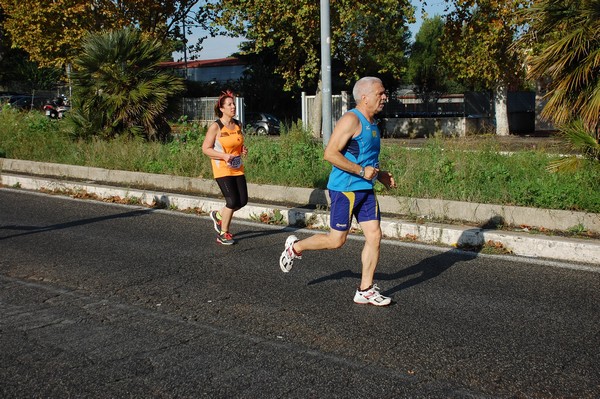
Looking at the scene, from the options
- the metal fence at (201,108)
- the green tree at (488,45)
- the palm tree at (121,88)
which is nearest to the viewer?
the palm tree at (121,88)

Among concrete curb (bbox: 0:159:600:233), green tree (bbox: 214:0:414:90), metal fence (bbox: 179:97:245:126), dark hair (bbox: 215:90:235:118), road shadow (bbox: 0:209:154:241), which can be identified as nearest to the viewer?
concrete curb (bbox: 0:159:600:233)

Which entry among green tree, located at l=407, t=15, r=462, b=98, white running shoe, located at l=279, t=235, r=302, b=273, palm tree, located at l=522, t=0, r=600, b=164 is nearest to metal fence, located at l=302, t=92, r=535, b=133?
green tree, located at l=407, t=15, r=462, b=98

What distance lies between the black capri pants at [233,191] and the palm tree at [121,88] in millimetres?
8913

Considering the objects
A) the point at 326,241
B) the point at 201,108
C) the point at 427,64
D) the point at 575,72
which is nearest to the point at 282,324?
the point at 326,241

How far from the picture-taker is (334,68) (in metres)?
44.9

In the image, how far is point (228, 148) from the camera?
31.7 feet

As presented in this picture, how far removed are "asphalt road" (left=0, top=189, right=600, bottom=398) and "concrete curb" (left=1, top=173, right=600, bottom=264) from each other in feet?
1.21

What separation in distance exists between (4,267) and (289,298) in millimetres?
3382

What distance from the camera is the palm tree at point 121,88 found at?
18203 mm

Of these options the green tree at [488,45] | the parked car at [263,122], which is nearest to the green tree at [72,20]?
the parked car at [263,122]

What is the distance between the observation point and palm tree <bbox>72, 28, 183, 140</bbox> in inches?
717

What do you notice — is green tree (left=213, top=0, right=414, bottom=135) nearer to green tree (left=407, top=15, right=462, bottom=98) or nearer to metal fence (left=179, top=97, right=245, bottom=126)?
metal fence (left=179, top=97, right=245, bottom=126)

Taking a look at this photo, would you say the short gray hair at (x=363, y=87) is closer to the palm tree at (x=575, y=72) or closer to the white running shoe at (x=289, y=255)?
the white running shoe at (x=289, y=255)

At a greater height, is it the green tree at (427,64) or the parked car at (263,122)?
the green tree at (427,64)
